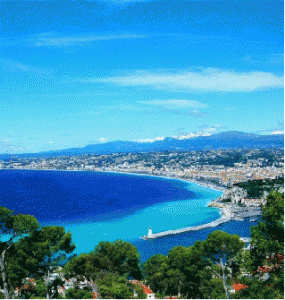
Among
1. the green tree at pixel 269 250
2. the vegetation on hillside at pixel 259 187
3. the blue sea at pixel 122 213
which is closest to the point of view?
the green tree at pixel 269 250

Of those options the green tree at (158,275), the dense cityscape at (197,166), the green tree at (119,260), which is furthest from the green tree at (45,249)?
the dense cityscape at (197,166)

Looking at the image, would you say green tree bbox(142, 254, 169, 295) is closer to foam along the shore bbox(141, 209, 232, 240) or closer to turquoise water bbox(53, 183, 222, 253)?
turquoise water bbox(53, 183, 222, 253)

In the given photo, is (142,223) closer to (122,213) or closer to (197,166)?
(122,213)

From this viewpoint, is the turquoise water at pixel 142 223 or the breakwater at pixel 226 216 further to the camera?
the breakwater at pixel 226 216

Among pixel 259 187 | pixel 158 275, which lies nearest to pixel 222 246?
pixel 158 275

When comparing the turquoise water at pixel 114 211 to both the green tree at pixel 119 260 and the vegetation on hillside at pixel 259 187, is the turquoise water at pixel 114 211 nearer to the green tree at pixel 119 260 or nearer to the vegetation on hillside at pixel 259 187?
the vegetation on hillside at pixel 259 187

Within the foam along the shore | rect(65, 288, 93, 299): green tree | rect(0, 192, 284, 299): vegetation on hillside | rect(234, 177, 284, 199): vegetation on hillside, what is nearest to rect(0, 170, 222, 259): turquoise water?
the foam along the shore

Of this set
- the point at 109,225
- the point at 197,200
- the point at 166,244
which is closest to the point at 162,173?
the point at 197,200

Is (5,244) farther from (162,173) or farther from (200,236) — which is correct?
(162,173)
